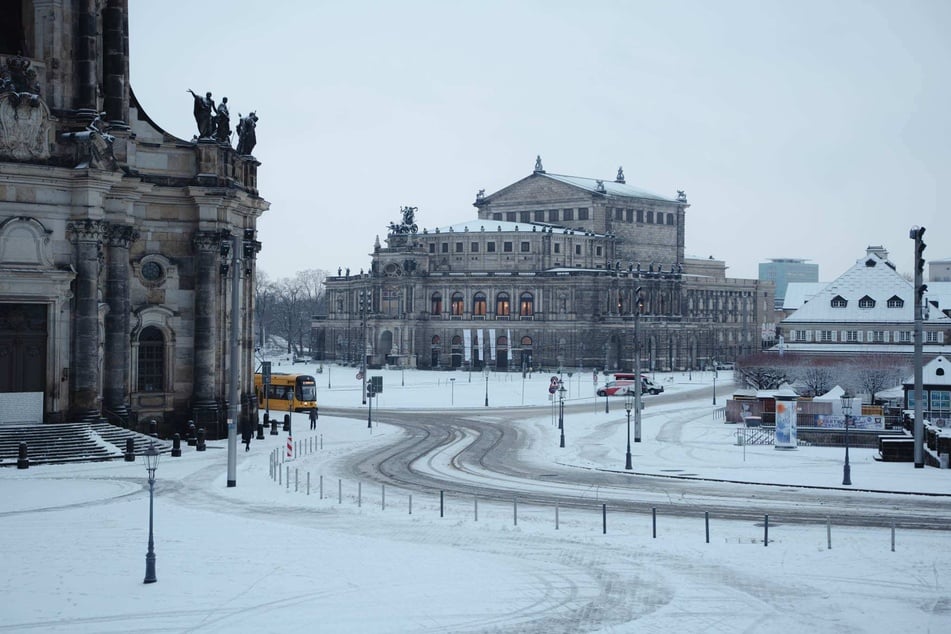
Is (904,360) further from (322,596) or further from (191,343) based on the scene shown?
(322,596)

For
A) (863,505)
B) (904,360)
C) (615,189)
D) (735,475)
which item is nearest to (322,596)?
(863,505)

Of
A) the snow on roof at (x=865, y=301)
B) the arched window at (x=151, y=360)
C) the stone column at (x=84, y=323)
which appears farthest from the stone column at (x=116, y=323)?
the snow on roof at (x=865, y=301)

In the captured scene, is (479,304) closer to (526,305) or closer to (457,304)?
(457,304)

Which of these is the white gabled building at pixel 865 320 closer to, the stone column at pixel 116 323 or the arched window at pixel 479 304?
the arched window at pixel 479 304

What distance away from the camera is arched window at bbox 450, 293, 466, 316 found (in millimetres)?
145625

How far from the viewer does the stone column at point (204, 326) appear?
56312 mm

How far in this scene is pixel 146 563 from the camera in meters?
26.5

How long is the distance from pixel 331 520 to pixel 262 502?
14.2 feet

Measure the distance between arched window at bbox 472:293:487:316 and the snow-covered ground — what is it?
99363 millimetres

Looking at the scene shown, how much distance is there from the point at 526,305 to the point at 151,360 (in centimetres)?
9060

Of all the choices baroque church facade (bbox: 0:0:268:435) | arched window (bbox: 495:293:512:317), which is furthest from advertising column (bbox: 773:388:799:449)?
arched window (bbox: 495:293:512:317)

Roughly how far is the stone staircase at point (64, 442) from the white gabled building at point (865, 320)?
215 ft

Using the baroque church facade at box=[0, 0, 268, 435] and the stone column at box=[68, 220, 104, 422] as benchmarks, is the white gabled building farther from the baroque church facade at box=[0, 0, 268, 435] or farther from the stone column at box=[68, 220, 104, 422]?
the stone column at box=[68, 220, 104, 422]

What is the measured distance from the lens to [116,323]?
52.9 metres
